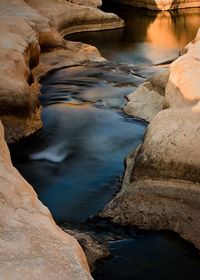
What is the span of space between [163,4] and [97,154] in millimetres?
22053

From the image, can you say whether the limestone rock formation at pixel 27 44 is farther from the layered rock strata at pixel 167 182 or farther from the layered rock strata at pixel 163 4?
the layered rock strata at pixel 163 4

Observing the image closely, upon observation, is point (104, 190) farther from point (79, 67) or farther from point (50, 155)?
point (79, 67)

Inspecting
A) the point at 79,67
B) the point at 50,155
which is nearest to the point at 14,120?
the point at 50,155

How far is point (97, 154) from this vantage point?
30.9ft

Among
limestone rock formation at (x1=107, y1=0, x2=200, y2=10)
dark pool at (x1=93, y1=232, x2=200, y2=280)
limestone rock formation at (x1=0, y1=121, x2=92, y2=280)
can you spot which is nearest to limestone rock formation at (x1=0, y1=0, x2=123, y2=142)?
dark pool at (x1=93, y1=232, x2=200, y2=280)

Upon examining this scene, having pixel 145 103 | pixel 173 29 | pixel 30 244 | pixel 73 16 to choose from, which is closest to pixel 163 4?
pixel 173 29

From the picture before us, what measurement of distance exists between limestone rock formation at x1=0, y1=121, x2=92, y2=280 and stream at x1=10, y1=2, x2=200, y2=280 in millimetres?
1629

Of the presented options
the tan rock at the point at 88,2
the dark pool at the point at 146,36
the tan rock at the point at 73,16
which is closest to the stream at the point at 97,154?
the dark pool at the point at 146,36

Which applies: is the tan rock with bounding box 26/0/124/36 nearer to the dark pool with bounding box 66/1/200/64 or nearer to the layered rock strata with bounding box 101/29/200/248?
the dark pool with bounding box 66/1/200/64

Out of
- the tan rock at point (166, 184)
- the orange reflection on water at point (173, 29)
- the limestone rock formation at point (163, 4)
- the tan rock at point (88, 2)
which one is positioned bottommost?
the orange reflection on water at point (173, 29)

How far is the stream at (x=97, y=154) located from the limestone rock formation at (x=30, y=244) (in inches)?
64.1

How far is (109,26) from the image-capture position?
78.4 feet

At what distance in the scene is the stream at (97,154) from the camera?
20.6 feet

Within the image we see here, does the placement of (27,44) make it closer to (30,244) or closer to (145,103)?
(145,103)
